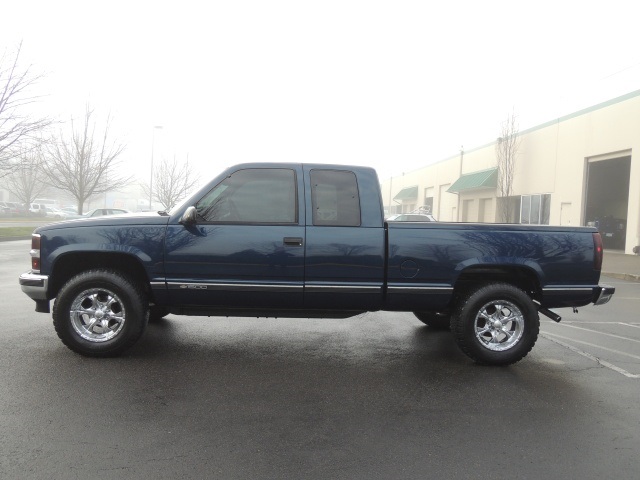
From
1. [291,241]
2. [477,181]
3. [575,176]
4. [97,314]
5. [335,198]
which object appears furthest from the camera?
[477,181]

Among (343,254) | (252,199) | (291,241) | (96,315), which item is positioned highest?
(252,199)

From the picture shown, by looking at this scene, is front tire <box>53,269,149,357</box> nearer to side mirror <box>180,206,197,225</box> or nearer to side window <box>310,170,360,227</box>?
side mirror <box>180,206,197,225</box>

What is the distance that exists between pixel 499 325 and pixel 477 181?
30.9 metres

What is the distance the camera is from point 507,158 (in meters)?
31.8

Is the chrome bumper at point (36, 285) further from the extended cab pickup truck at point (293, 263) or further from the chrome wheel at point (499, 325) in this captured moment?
the chrome wheel at point (499, 325)

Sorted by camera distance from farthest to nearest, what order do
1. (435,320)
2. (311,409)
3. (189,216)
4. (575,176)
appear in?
(575,176), (435,320), (189,216), (311,409)

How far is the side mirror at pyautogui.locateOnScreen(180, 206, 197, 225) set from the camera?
5133mm

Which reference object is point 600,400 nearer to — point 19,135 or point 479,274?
point 479,274

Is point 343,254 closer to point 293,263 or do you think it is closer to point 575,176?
point 293,263

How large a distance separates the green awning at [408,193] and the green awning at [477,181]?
41.9 feet

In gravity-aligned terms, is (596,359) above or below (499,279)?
below

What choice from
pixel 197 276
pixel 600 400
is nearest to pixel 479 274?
pixel 600 400

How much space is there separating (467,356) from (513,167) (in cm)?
2861

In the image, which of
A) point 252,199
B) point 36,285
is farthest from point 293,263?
point 36,285
